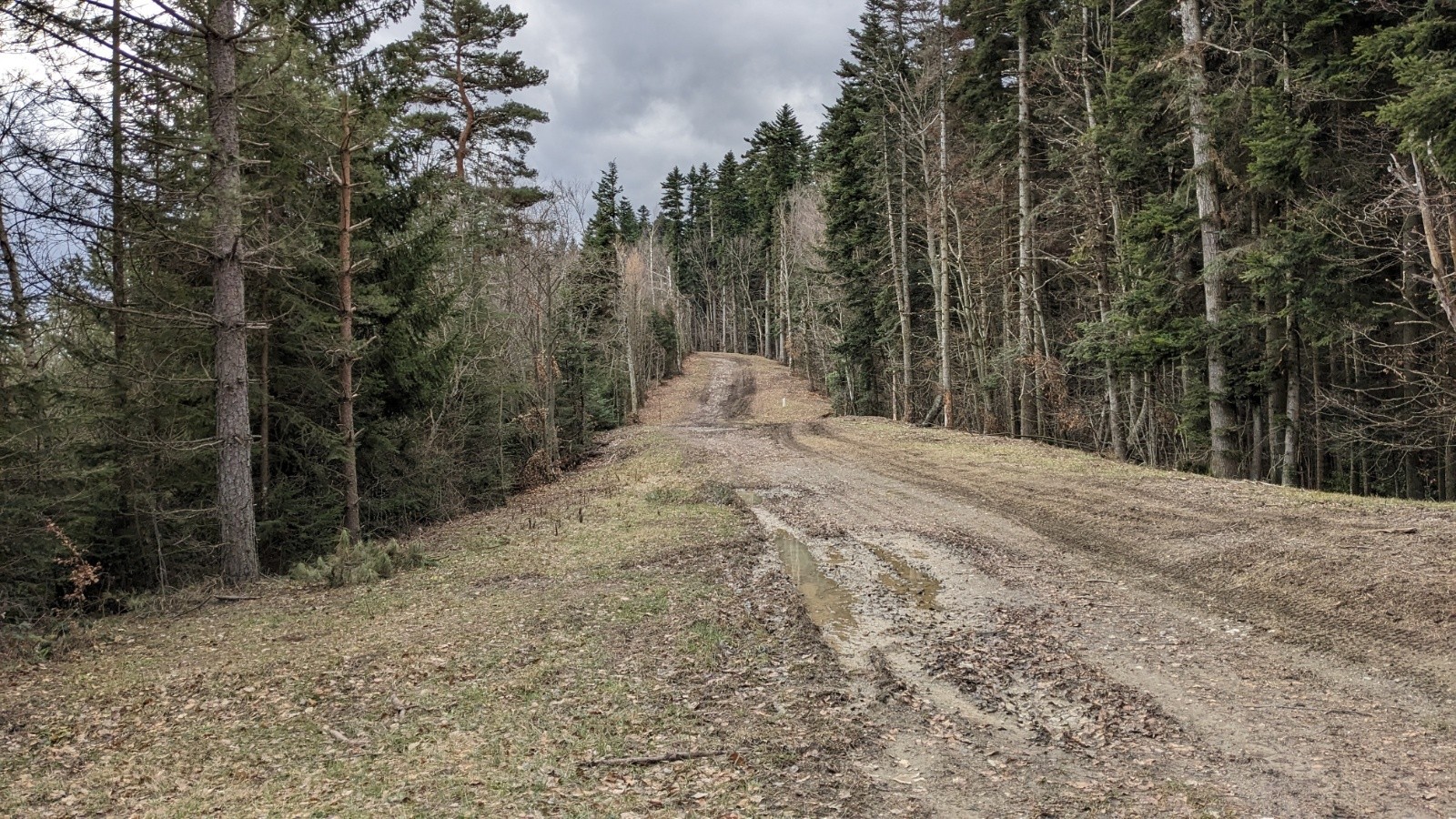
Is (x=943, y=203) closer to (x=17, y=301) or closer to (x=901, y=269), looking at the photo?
(x=901, y=269)

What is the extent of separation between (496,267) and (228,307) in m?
12.3

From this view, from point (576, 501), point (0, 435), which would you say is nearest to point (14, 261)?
point (0, 435)

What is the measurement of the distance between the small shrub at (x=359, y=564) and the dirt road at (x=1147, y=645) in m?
5.26

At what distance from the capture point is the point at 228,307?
30.1ft

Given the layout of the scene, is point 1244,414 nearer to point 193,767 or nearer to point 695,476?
point 695,476

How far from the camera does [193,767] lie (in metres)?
4.82

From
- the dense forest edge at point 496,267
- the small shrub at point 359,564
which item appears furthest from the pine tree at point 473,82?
the small shrub at point 359,564

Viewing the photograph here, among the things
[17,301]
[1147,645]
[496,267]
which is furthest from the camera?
[496,267]

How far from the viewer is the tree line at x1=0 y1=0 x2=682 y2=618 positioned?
25.5 feet

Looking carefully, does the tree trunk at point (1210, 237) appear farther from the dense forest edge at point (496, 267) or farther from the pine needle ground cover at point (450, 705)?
the pine needle ground cover at point (450, 705)

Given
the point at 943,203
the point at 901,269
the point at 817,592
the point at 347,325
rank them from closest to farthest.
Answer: the point at 817,592, the point at 347,325, the point at 943,203, the point at 901,269

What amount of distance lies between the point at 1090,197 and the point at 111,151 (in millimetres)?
20622

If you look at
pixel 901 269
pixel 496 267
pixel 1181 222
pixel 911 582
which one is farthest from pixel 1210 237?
pixel 496 267

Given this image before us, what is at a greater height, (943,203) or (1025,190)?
(943,203)
